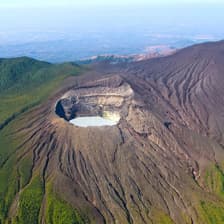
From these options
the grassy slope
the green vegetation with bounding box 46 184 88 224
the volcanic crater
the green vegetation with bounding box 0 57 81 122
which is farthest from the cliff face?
the green vegetation with bounding box 0 57 81 122

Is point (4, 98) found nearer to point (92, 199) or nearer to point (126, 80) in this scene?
point (126, 80)

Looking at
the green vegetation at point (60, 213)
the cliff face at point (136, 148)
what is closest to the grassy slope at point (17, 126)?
the green vegetation at point (60, 213)

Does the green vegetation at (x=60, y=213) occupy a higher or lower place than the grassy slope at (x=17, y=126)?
lower

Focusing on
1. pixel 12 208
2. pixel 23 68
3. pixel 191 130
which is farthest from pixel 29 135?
pixel 23 68

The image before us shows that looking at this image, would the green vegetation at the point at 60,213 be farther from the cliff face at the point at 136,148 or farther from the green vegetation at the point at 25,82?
the green vegetation at the point at 25,82

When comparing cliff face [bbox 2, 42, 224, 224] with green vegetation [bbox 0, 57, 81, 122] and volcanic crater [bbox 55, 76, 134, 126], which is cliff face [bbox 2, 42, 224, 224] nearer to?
volcanic crater [bbox 55, 76, 134, 126]
